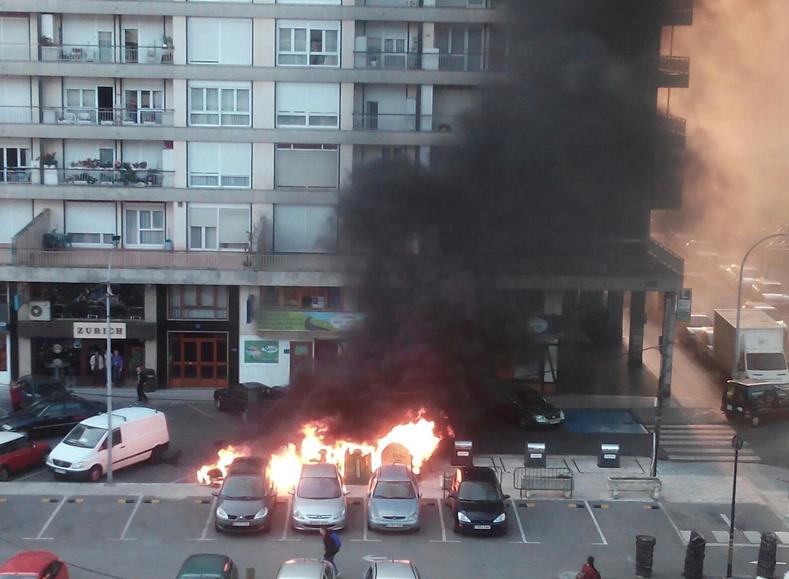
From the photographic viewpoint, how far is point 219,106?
31016 millimetres

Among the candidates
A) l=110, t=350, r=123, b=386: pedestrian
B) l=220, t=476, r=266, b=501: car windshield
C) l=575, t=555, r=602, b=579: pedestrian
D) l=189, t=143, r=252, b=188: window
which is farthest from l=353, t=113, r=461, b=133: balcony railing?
l=575, t=555, r=602, b=579: pedestrian

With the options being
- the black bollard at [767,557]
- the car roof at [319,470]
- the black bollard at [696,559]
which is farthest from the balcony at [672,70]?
the car roof at [319,470]

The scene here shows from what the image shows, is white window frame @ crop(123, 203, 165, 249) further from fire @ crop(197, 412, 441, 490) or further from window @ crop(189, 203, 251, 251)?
fire @ crop(197, 412, 441, 490)

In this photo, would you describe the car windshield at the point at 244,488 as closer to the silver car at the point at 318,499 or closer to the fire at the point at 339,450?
the silver car at the point at 318,499

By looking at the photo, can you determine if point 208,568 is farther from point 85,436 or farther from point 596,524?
point 596,524

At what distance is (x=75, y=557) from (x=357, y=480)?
6.92 m

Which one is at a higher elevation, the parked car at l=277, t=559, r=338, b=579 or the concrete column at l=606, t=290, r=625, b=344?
the concrete column at l=606, t=290, r=625, b=344

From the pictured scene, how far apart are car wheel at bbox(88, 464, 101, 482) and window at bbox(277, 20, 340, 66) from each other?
14.7 meters

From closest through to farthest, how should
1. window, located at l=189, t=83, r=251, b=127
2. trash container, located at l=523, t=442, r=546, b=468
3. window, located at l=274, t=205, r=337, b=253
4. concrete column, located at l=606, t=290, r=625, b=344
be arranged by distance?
trash container, located at l=523, t=442, r=546, b=468 → window, located at l=189, t=83, r=251, b=127 → window, located at l=274, t=205, r=337, b=253 → concrete column, located at l=606, t=290, r=625, b=344

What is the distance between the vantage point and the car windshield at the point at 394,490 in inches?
798

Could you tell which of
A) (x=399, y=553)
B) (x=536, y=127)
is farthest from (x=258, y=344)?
(x=399, y=553)

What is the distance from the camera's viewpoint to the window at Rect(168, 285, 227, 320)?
31.3 metres

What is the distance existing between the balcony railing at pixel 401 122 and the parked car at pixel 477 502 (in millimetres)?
13755

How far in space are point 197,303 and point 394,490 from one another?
13.4 metres
